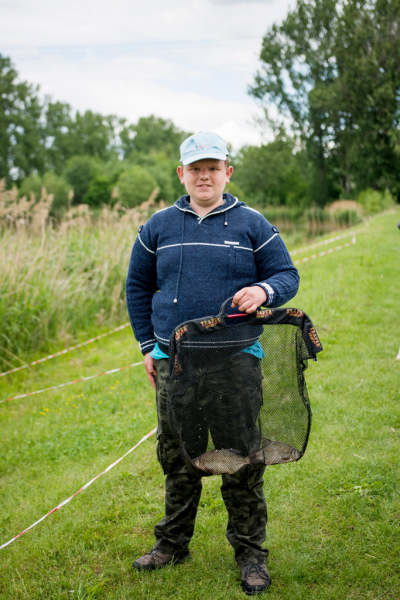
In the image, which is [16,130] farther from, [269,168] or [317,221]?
[317,221]

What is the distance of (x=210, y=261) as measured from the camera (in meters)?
2.27

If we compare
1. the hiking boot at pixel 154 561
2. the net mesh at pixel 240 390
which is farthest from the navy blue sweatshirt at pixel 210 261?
the hiking boot at pixel 154 561

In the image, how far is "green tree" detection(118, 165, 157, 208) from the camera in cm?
4497

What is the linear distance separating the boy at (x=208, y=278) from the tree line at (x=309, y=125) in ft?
109

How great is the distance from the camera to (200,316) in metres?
2.28

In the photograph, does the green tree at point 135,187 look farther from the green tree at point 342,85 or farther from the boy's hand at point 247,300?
the boy's hand at point 247,300

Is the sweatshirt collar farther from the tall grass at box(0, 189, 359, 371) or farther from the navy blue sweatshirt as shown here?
the tall grass at box(0, 189, 359, 371)

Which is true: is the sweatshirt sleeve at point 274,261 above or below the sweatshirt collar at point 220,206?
below

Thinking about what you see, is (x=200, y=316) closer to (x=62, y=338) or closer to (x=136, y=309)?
(x=136, y=309)

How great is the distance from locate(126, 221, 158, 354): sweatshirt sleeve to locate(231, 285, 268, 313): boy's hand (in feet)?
1.95

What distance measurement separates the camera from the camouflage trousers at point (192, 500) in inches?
93.9

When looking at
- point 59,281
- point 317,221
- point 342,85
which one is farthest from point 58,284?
point 342,85

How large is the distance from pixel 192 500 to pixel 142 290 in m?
1.08

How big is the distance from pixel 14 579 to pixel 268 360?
5.54 feet
